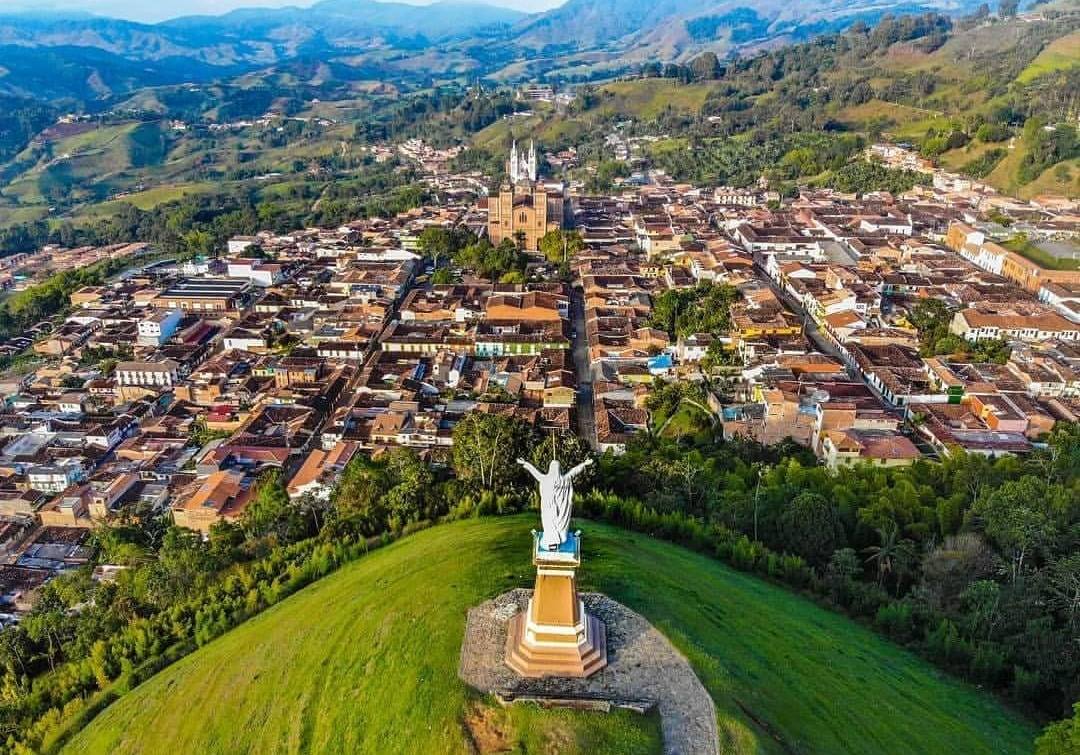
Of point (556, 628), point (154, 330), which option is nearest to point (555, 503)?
point (556, 628)

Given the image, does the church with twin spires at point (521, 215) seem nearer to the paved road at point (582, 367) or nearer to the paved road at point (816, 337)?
the paved road at point (582, 367)

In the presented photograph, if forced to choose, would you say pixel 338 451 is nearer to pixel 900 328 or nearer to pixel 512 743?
pixel 512 743

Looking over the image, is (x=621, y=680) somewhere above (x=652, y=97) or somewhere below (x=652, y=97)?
below

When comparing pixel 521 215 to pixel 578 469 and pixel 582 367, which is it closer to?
pixel 582 367

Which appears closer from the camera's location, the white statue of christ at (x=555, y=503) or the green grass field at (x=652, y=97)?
the white statue of christ at (x=555, y=503)

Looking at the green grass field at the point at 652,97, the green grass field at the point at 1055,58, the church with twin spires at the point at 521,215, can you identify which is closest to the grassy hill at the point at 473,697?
the church with twin spires at the point at 521,215

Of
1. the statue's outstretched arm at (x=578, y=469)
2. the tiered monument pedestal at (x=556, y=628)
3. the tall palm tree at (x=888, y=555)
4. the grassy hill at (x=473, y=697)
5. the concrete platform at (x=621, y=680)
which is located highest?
the statue's outstretched arm at (x=578, y=469)

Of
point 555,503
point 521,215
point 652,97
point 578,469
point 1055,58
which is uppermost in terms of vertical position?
point 1055,58
